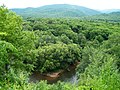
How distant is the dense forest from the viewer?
1378 centimetres

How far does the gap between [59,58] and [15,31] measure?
24.1 metres

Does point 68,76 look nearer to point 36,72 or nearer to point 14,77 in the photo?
point 36,72

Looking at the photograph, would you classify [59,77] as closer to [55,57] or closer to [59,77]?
[59,77]

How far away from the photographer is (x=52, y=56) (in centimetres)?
4378

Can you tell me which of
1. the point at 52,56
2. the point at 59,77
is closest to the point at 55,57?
the point at 52,56

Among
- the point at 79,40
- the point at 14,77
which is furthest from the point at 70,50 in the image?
the point at 14,77

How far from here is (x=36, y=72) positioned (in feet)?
143

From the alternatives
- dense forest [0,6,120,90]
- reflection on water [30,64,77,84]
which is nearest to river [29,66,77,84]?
reflection on water [30,64,77,84]

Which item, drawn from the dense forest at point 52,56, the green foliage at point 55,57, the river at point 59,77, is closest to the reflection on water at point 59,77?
the river at point 59,77

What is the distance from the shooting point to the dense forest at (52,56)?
1378 centimetres

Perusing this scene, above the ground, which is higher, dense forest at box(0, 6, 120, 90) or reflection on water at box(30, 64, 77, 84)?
dense forest at box(0, 6, 120, 90)

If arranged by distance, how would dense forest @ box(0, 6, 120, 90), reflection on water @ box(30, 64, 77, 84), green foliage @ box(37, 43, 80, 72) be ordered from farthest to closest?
1. green foliage @ box(37, 43, 80, 72)
2. reflection on water @ box(30, 64, 77, 84)
3. dense forest @ box(0, 6, 120, 90)

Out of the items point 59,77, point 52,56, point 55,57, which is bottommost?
point 59,77

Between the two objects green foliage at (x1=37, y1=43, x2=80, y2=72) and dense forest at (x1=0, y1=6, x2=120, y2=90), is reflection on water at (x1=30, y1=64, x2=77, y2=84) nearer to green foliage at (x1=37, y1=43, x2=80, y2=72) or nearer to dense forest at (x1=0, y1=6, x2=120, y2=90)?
dense forest at (x1=0, y1=6, x2=120, y2=90)
